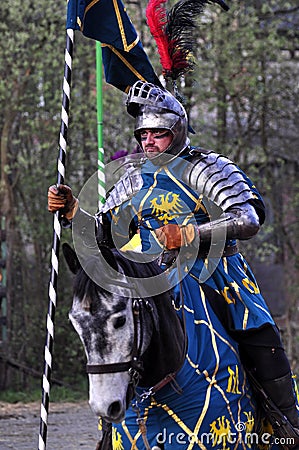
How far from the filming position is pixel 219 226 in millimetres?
4223

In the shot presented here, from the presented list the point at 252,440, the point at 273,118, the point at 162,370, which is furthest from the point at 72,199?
the point at 273,118

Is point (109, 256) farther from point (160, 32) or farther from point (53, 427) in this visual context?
point (53, 427)

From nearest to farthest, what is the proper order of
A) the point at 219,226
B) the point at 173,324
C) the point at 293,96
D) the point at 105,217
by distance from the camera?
the point at 173,324
the point at 219,226
the point at 105,217
the point at 293,96

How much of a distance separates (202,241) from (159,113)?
2.43 feet

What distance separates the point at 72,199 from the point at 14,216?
8583 millimetres

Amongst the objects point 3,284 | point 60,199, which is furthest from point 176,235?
point 3,284

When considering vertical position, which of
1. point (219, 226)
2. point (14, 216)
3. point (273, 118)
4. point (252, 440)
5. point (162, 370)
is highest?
point (273, 118)

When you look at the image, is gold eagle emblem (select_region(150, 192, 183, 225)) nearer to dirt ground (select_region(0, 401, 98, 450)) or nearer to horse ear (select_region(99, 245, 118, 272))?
horse ear (select_region(99, 245, 118, 272))

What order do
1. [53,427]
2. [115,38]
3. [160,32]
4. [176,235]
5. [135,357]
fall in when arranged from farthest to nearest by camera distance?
1. [53,427]
2. [115,38]
3. [160,32]
4. [176,235]
5. [135,357]

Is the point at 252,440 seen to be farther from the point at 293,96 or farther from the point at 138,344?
the point at 293,96

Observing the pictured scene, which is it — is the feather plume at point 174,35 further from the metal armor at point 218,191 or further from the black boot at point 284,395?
the black boot at point 284,395

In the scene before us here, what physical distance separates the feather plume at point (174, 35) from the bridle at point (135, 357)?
6.31 ft

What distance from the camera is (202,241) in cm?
420

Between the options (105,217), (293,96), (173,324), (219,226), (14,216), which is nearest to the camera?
(173,324)
